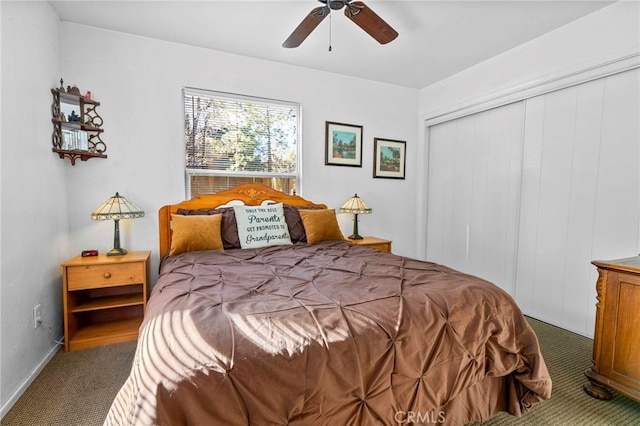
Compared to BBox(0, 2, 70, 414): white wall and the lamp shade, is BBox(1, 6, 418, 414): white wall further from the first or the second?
the lamp shade

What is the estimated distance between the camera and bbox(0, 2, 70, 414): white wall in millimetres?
1642

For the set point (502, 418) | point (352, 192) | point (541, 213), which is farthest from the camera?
point (352, 192)

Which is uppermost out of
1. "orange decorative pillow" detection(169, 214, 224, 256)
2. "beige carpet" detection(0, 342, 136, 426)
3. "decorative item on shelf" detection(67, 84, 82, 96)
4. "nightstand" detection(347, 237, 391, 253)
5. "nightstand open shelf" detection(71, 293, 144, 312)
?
"decorative item on shelf" detection(67, 84, 82, 96)

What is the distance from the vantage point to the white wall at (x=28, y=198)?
1642mm

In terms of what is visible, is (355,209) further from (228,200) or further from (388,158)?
(228,200)

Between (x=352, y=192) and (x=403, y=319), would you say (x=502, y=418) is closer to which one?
(x=403, y=319)

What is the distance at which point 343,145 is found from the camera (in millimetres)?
3602

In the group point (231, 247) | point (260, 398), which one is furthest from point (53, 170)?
point (260, 398)

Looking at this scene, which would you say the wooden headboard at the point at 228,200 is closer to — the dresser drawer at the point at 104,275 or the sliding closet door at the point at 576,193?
the dresser drawer at the point at 104,275

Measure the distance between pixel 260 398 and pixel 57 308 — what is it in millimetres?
2316

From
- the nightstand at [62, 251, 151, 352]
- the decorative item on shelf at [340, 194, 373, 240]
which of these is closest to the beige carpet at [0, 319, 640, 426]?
the nightstand at [62, 251, 151, 352]

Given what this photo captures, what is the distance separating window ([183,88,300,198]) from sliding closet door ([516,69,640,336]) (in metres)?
2.35

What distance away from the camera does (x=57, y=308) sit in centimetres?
230

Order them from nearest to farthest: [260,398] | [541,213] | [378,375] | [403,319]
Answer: [260,398] < [378,375] < [403,319] < [541,213]
